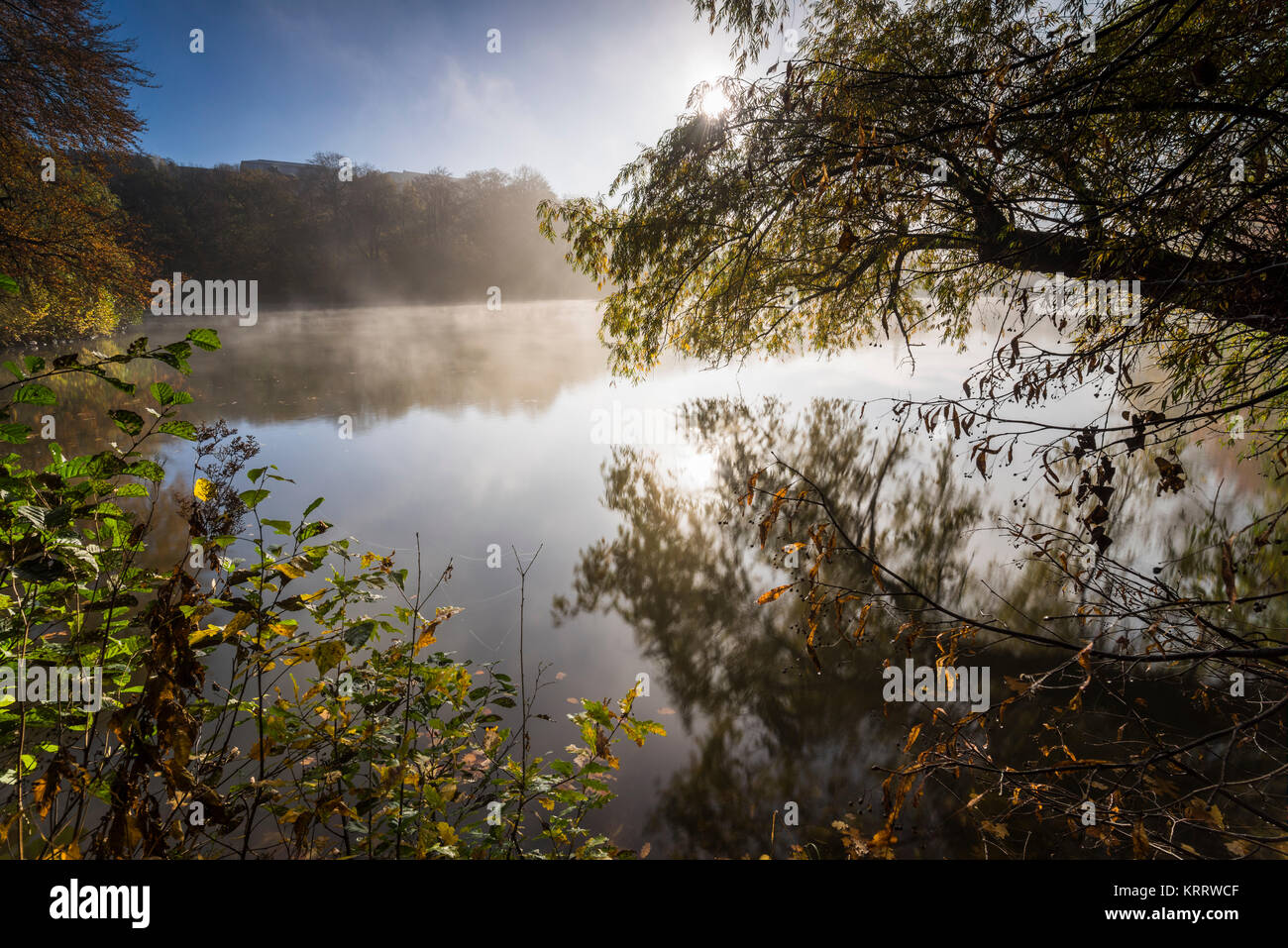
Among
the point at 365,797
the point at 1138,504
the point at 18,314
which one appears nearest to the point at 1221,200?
the point at 365,797

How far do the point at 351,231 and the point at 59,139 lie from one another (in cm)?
3717

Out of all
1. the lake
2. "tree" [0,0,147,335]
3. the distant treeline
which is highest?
the distant treeline

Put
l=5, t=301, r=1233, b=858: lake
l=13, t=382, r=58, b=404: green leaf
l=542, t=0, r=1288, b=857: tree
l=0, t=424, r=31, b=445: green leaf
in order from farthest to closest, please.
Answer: l=5, t=301, r=1233, b=858: lake, l=542, t=0, r=1288, b=857: tree, l=0, t=424, r=31, b=445: green leaf, l=13, t=382, r=58, b=404: green leaf

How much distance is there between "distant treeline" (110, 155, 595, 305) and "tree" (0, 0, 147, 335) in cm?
2157

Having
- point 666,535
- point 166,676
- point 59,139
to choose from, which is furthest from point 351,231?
point 166,676

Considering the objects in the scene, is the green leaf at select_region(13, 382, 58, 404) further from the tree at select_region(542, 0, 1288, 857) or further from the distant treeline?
the distant treeline

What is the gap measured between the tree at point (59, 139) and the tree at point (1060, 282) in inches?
370

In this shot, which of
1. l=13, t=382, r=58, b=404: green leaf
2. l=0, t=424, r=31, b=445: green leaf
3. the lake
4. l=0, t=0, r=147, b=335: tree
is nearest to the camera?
l=13, t=382, r=58, b=404: green leaf

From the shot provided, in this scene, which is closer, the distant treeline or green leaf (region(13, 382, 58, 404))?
green leaf (region(13, 382, 58, 404))

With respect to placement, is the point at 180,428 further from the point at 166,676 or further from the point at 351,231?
the point at 351,231

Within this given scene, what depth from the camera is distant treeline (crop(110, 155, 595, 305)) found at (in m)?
32.0

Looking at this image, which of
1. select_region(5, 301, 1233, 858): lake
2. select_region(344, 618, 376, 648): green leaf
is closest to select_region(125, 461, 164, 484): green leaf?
select_region(344, 618, 376, 648): green leaf
